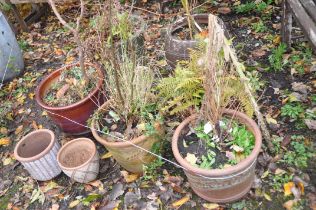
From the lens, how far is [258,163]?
2947 mm

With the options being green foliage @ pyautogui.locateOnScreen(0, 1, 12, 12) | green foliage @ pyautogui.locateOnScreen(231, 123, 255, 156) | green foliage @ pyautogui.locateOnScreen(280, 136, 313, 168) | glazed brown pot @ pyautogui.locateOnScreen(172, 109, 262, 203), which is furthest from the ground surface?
green foliage @ pyautogui.locateOnScreen(0, 1, 12, 12)

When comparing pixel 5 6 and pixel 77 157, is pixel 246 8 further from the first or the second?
pixel 5 6

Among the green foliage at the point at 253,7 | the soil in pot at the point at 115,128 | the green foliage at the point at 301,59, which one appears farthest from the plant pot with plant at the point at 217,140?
the green foliage at the point at 253,7

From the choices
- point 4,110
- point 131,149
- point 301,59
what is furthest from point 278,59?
point 4,110

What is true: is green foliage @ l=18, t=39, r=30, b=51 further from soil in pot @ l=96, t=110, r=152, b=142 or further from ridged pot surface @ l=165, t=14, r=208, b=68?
soil in pot @ l=96, t=110, r=152, b=142

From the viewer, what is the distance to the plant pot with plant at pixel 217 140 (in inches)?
96.6

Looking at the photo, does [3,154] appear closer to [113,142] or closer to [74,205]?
[74,205]

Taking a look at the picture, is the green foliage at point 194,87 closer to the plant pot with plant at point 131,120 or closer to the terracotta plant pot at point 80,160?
the plant pot with plant at point 131,120

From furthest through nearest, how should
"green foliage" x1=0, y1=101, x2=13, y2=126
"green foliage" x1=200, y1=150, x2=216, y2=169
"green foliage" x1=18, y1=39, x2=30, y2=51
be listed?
"green foliage" x1=18, y1=39, x2=30, y2=51
"green foliage" x1=0, y1=101, x2=13, y2=126
"green foliage" x1=200, y1=150, x2=216, y2=169

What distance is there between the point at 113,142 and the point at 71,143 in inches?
22.6

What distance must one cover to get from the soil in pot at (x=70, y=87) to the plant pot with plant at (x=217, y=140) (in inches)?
41.1

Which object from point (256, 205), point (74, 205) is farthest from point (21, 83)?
point (256, 205)

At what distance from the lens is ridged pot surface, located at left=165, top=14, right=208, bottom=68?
332 centimetres

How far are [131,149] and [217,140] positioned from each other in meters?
0.69
